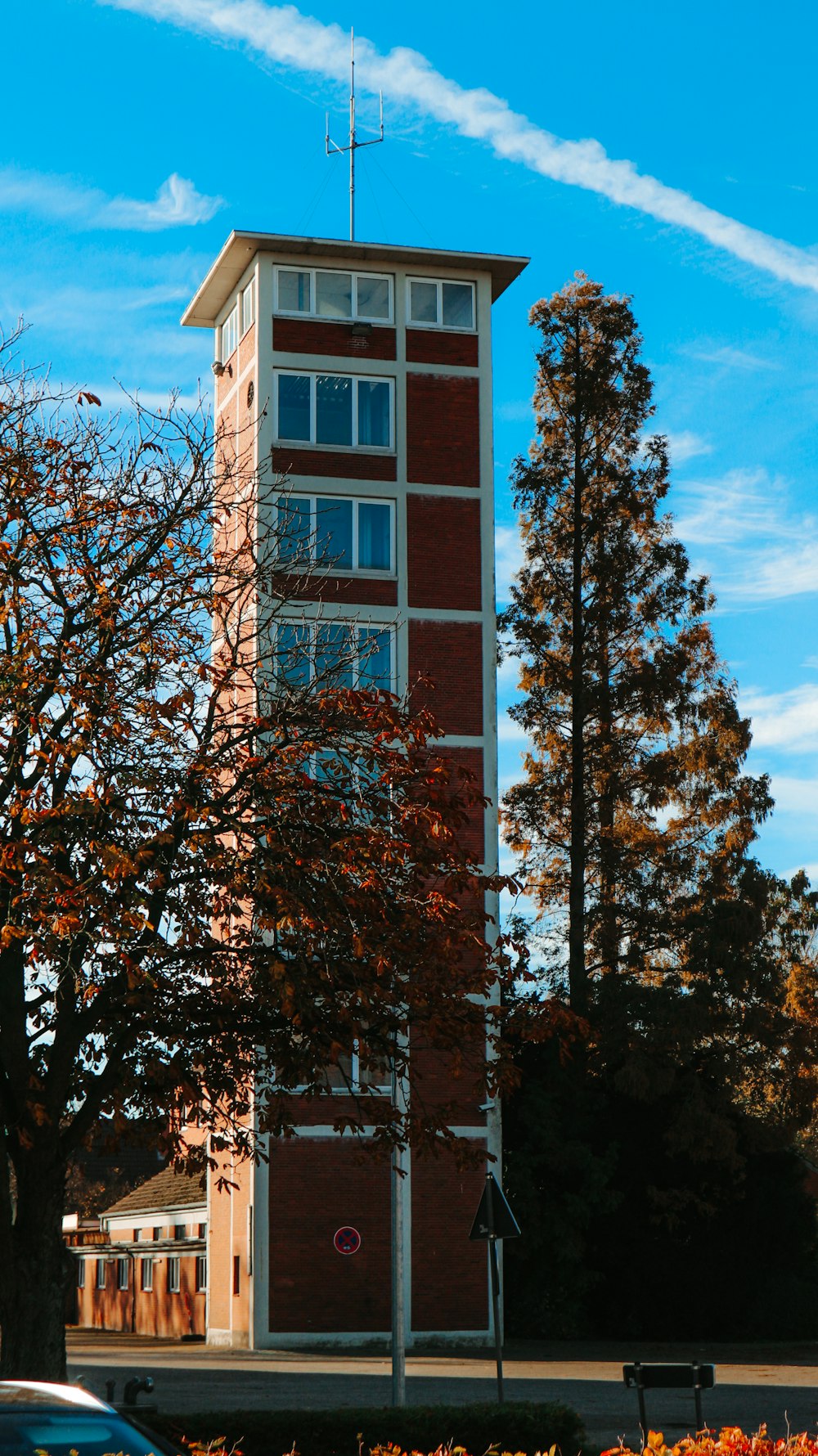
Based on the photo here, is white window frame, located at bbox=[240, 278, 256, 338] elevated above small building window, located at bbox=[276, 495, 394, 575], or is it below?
above

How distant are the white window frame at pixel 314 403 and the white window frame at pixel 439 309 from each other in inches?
64.1

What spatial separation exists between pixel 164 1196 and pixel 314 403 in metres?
24.1

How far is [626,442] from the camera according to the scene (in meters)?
45.2

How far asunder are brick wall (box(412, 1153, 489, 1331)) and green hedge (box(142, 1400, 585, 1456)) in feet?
63.7

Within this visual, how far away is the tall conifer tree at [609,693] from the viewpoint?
41281 millimetres

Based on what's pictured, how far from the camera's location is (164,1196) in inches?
1955

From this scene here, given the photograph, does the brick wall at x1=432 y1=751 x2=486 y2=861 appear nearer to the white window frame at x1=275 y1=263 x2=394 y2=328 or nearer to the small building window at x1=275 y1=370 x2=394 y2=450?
the small building window at x1=275 y1=370 x2=394 y2=450

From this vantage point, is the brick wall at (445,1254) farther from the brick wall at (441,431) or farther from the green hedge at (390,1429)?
the green hedge at (390,1429)

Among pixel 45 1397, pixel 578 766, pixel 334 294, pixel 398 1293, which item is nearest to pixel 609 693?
pixel 578 766

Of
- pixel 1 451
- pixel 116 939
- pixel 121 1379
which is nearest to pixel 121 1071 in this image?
pixel 116 939

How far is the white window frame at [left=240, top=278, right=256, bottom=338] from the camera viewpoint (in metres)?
39.1

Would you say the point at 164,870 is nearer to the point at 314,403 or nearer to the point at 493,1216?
the point at 493,1216

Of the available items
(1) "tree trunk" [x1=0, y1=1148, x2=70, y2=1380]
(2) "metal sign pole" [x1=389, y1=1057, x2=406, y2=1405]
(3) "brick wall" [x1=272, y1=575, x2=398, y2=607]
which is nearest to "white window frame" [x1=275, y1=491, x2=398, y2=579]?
(3) "brick wall" [x1=272, y1=575, x2=398, y2=607]

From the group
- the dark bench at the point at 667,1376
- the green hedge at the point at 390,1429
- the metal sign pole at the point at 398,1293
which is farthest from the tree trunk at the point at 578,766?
the green hedge at the point at 390,1429
